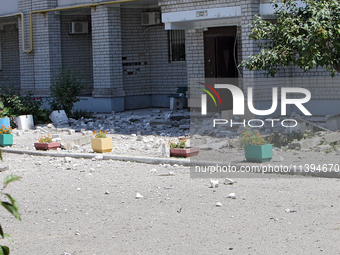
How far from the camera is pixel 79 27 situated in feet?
60.9

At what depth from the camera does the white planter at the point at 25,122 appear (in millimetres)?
14422

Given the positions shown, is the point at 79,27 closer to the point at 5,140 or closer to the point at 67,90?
the point at 67,90

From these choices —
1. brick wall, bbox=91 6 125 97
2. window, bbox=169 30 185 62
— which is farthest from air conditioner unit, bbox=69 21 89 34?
window, bbox=169 30 185 62

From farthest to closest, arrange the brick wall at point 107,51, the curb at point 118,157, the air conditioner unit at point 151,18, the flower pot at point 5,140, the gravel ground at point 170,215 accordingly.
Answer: the air conditioner unit at point 151,18, the brick wall at point 107,51, the flower pot at point 5,140, the curb at point 118,157, the gravel ground at point 170,215

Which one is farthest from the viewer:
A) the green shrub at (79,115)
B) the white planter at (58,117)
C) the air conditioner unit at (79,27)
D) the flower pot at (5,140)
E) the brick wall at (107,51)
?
the air conditioner unit at (79,27)

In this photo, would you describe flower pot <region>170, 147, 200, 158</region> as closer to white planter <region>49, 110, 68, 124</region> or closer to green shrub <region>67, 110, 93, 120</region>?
white planter <region>49, 110, 68, 124</region>

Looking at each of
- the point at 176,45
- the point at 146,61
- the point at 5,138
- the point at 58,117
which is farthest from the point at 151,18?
the point at 5,138

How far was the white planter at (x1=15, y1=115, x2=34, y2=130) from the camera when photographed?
47.3 ft

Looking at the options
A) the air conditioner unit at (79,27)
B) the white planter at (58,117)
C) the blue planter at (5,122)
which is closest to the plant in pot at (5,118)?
the blue planter at (5,122)

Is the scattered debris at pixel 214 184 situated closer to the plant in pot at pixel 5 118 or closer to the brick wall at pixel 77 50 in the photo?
the plant in pot at pixel 5 118

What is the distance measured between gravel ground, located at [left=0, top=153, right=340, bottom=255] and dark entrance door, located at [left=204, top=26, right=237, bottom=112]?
7319 millimetres

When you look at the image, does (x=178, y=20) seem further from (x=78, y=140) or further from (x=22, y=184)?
(x=22, y=184)

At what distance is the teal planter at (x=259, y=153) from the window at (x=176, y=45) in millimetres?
10068

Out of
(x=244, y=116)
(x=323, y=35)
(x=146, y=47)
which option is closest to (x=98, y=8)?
(x=146, y=47)
